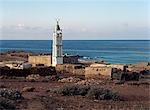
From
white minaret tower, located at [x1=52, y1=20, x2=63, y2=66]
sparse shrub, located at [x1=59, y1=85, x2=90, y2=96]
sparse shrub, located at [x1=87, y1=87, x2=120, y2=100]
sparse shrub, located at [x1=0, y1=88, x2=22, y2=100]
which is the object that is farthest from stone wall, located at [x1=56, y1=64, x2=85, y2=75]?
sparse shrub, located at [x1=0, y1=88, x2=22, y2=100]

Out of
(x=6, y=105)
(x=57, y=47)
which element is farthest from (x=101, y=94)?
(x=57, y=47)

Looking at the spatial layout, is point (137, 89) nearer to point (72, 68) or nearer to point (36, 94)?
point (36, 94)

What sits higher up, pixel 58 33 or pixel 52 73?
pixel 58 33

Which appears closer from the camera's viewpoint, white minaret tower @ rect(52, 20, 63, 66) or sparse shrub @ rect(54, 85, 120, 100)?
sparse shrub @ rect(54, 85, 120, 100)

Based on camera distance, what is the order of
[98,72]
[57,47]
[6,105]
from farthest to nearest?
1. [57,47]
2. [98,72]
3. [6,105]

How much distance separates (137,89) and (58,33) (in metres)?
18.3

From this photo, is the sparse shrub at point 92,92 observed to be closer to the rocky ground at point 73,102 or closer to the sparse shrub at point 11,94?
the rocky ground at point 73,102

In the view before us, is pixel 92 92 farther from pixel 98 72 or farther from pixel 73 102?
pixel 98 72

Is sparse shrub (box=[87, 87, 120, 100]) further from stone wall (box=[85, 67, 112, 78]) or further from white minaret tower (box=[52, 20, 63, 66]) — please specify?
white minaret tower (box=[52, 20, 63, 66])

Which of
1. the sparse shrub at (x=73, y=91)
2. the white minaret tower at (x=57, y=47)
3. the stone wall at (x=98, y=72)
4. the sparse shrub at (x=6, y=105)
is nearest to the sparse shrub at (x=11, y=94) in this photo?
the sparse shrub at (x=6, y=105)

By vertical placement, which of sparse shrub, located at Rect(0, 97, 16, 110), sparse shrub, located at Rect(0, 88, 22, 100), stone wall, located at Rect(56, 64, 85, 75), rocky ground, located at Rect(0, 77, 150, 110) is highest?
sparse shrub, located at Rect(0, 97, 16, 110)

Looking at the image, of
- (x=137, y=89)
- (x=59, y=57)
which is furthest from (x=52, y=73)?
(x=137, y=89)

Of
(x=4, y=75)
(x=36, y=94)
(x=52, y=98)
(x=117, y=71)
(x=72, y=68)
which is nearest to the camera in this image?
(x=52, y=98)

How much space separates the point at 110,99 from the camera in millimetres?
17484
